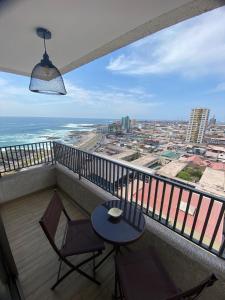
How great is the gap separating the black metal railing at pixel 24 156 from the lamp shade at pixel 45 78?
7.14 feet

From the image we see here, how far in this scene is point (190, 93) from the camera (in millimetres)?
→ 5758

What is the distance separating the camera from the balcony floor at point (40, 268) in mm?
1352

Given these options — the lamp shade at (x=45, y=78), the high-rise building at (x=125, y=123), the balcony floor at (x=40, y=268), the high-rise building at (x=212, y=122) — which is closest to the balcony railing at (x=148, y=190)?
the balcony floor at (x=40, y=268)

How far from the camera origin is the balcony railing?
1.32 metres

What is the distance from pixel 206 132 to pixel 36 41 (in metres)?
4.13

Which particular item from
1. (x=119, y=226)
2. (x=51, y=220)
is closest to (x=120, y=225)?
(x=119, y=226)

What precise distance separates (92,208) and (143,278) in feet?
4.77

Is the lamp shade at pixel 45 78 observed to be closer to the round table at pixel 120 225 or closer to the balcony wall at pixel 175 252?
the round table at pixel 120 225

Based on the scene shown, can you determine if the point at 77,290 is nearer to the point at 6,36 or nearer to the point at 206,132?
the point at 6,36

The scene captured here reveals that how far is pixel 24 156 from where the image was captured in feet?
10.4

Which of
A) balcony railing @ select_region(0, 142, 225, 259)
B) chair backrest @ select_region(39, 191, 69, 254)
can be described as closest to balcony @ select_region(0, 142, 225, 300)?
balcony railing @ select_region(0, 142, 225, 259)

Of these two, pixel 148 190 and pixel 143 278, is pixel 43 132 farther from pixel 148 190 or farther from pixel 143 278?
pixel 143 278

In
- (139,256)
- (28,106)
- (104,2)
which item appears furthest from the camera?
(28,106)

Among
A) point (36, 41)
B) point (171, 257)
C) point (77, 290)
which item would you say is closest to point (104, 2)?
point (36, 41)
